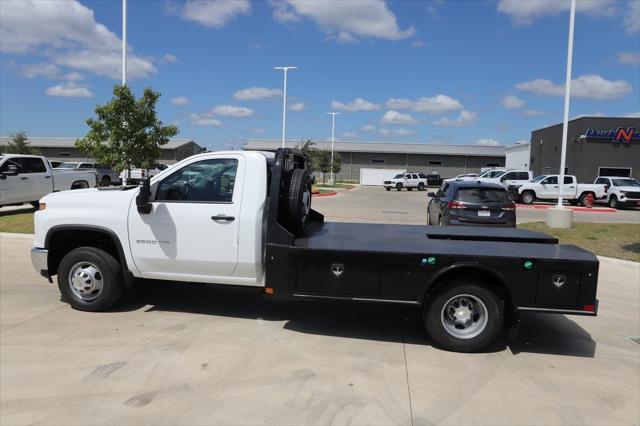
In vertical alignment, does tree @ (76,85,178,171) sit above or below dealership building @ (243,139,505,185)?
below

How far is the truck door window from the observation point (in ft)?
18.4

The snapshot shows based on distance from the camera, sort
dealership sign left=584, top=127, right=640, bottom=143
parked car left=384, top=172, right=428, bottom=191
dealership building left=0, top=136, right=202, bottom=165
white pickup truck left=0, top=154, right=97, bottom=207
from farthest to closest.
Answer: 1. dealership building left=0, top=136, right=202, bottom=165
2. parked car left=384, top=172, right=428, bottom=191
3. dealership sign left=584, top=127, right=640, bottom=143
4. white pickup truck left=0, top=154, right=97, bottom=207

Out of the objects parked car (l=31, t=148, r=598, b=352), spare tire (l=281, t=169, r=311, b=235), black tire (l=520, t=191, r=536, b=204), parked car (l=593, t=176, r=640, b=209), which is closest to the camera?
parked car (l=31, t=148, r=598, b=352)

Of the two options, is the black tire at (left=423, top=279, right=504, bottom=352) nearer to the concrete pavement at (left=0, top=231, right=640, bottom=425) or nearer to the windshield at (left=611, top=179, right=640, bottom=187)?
the concrete pavement at (left=0, top=231, right=640, bottom=425)

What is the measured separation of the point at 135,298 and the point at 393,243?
3.72m

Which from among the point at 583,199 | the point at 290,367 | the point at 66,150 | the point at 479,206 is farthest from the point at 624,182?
the point at 66,150

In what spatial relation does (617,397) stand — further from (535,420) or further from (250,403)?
(250,403)

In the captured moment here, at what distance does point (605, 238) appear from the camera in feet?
42.0

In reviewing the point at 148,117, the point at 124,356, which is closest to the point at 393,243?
the point at 124,356

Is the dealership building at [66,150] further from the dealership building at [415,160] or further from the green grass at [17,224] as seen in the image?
the green grass at [17,224]

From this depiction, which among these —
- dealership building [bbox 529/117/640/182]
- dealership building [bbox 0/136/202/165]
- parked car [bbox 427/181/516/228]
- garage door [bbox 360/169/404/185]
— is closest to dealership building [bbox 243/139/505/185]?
garage door [bbox 360/169/404/185]

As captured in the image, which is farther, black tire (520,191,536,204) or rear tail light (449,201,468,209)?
black tire (520,191,536,204)

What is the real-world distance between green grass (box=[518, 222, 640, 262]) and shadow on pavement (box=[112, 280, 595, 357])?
5649mm

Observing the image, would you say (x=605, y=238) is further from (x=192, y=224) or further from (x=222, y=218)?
(x=192, y=224)
